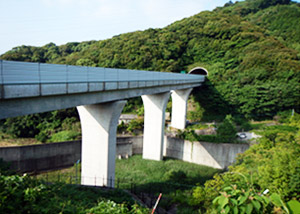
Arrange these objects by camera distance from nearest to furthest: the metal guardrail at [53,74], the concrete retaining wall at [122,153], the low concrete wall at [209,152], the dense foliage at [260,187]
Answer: the dense foliage at [260,187]
the metal guardrail at [53,74]
the concrete retaining wall at [122,153]
the low concrete wall at [209,152]

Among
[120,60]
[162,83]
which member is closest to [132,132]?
[162,83]

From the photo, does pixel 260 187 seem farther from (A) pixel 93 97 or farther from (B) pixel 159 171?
(B) pixel 159 171

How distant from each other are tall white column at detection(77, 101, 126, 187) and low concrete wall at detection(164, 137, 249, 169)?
30.5ft

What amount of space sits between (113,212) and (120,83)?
7.83m

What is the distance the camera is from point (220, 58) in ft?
113

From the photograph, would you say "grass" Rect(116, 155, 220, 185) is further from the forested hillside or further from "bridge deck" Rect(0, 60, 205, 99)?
the forested hillside

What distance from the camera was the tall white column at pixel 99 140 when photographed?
1152 cm

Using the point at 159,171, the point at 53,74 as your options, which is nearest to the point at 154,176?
the point at 159,171

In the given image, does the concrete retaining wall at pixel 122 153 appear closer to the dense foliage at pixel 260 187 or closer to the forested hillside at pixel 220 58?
the dense foliage at pixel 260 187

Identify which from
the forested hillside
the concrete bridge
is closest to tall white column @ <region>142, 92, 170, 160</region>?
the concrete bridge

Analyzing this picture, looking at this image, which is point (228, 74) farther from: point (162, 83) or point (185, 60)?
point (162, 83)

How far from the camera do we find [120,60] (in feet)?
106

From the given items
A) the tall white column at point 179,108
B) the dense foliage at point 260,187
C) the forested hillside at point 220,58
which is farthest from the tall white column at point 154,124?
the forested hillside at point 220,58

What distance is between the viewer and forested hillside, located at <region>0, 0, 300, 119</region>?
88.3 ft
